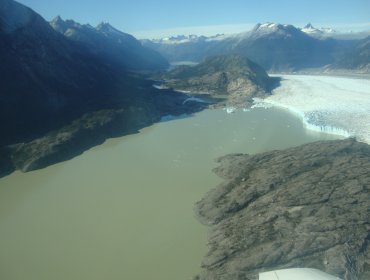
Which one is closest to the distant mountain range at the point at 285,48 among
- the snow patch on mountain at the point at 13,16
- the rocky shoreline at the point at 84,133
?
the rocky shoreline at the point at 84,133

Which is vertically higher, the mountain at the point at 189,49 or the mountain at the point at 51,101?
the mountain at the point at 51,101

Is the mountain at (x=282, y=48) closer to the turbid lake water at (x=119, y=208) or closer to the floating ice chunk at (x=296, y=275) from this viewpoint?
the turbid lake water at (x=119, y=208)

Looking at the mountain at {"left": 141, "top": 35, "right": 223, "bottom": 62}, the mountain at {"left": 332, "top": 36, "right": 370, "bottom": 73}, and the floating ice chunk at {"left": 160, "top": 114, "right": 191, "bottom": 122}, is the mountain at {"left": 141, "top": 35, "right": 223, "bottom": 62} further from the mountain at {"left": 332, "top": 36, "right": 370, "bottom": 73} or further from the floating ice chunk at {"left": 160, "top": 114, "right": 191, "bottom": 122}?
the floating ice chunk at {"left": 160, "top": 114, "right": 191, "bottom": 122}

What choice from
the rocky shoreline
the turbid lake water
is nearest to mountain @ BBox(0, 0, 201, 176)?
the rocky shoreline

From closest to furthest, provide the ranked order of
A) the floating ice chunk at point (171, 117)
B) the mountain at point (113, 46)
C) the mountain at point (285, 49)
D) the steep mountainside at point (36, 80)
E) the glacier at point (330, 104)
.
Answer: the glacier at point (330, 104), the steep mountainside at point (36, 80), the floating ice chunk at point (171, 117), the mountain at point (113, 46), the mountain at point (285, 49)

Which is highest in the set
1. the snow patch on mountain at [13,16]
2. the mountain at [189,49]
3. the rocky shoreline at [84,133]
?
the snow patch on mountain at [13,16]

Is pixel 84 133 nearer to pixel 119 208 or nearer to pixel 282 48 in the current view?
pixel 119 208

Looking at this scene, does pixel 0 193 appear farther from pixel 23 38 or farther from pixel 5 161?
pixel 23 38

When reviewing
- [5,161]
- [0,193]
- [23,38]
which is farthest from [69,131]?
[23,38]

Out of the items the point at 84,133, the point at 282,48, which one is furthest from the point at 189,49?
the point at 84,133
